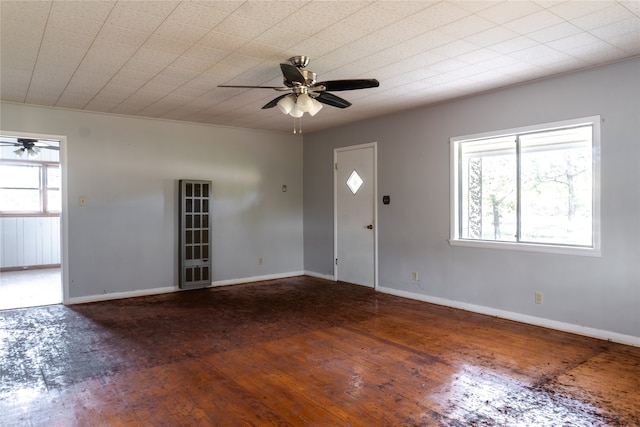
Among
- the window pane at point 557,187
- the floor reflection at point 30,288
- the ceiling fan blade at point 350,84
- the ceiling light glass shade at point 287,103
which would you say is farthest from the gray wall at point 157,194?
the window pane at point 557,187

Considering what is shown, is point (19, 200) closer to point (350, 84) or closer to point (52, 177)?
point (52, 177)

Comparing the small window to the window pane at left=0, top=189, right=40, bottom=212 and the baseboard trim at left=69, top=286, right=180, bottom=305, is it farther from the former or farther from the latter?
the baseboard trim at left=69, top=286, right=180, bottom=305

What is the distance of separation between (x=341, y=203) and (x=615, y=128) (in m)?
3.75

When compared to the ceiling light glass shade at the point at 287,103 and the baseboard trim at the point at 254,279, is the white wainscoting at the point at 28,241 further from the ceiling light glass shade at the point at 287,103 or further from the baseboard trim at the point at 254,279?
the ceiling light glass shade at the point at 287,103

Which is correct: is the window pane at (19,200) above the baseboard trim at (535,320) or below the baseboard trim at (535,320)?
above

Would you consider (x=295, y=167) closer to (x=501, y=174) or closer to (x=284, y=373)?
(x=501, y=174)

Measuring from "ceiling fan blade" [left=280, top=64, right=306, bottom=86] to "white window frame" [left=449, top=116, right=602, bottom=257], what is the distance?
235 centimetres

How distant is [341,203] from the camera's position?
6.53m

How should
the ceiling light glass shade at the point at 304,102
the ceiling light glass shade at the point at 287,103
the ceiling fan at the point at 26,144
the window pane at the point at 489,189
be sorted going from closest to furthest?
1. the ceiling light glass shade at the point at 304,102
2. the ceiling light glass shade at the point at 287,103
3. the window pane at the point at 489,189
4. the ceiling fan at the point at 26,144

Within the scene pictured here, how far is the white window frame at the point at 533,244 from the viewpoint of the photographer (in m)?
3.70

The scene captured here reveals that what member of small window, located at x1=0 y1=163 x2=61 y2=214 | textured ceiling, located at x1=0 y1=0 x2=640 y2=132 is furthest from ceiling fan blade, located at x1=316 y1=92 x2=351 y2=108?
small window, located at x1=0 y1=163 x2=61 y2=214

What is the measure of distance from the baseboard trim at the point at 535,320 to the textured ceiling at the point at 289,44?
7.91 feet

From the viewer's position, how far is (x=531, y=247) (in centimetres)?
417

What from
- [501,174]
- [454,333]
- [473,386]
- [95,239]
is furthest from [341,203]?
[473,386]
